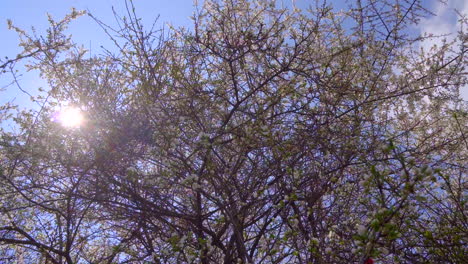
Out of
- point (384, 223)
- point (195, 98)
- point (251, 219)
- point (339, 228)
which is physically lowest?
point (384, 223)

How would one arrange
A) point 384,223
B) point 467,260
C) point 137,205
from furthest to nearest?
point 137,205 → point 467,260 → point 384,223

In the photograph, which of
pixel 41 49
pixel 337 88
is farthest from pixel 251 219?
pixel 41 49

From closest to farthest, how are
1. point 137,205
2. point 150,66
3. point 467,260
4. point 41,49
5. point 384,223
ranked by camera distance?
1. point 384,223
2. point 467,260
3. point 137,205
4. point 150,66
5. point 41,49

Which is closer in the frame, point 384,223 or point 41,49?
point 384,223

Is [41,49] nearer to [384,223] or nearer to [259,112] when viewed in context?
[259,112]

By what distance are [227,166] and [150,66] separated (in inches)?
51.4

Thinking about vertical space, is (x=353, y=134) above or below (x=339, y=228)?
above

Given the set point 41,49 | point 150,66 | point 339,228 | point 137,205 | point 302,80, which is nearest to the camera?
point 339,228

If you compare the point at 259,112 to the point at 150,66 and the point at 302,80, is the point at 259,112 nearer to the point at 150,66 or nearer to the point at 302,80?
the point at 302,80

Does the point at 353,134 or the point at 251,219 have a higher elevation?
the point at 353,134

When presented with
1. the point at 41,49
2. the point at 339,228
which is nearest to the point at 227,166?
the point at 339,228

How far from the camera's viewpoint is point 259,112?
13.5ft

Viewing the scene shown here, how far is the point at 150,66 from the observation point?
160 inches

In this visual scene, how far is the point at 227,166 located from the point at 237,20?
203 centimetres
